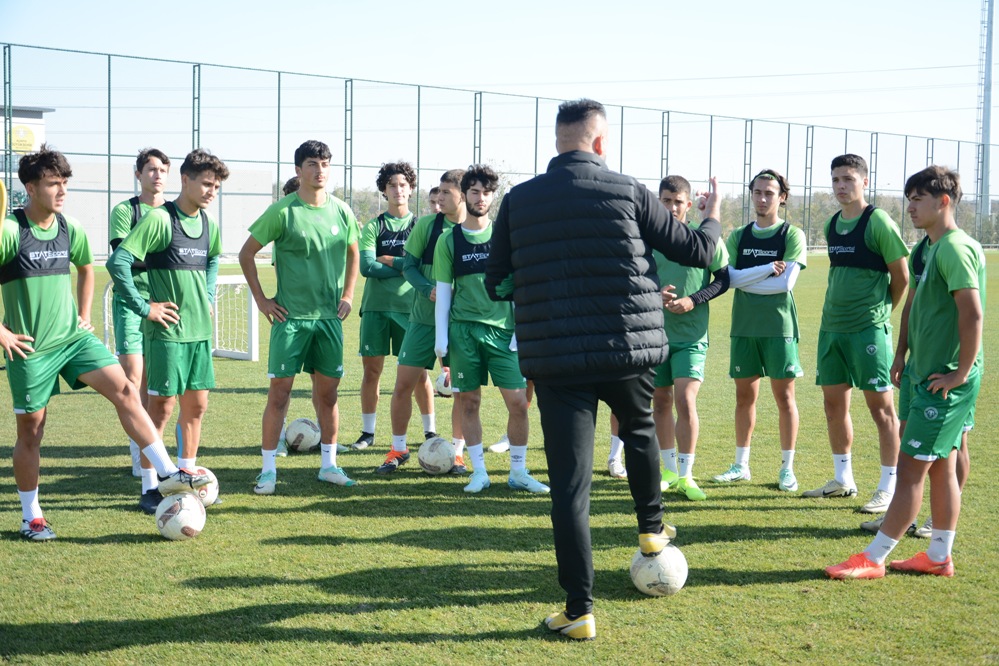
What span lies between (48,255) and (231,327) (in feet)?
Answer: 34.4

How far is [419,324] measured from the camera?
7766 mm

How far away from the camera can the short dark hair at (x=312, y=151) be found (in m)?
6.75

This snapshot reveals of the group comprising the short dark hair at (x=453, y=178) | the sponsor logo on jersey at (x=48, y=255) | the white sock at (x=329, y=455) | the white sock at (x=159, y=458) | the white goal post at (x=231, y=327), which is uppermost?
the short dark hair at (x=453, y=178)

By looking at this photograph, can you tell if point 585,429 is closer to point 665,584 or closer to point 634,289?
point 634,289

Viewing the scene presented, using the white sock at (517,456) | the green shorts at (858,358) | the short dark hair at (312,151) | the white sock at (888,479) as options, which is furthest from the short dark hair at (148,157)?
the white sock at (888,479)

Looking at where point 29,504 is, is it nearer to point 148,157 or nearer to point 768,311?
point 148,157

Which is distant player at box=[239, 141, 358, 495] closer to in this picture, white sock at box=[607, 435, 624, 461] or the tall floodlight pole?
white sock at box=[607, 435, 624, 461]

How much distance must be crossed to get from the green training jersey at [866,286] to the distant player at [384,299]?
3584 millimetres

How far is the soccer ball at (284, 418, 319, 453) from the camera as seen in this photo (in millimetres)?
8273

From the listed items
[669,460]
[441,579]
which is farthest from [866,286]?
[441,579]

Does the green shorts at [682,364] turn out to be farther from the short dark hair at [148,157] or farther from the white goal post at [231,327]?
the white goal post at [231,327]

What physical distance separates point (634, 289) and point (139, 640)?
2653mm

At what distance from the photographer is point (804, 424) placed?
9.38 meters

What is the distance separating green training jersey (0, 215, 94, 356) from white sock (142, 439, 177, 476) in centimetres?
81
